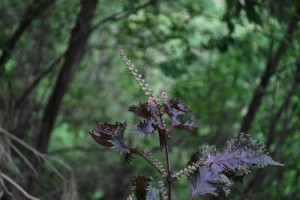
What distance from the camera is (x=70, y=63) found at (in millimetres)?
3641

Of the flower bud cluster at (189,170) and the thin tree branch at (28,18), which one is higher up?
the thin tree branch at (28,18)

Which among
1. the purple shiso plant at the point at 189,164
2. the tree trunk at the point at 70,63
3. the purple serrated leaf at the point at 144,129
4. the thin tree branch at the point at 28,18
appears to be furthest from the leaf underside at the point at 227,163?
the thin tree branch at the point at 28,18

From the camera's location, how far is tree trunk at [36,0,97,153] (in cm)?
350

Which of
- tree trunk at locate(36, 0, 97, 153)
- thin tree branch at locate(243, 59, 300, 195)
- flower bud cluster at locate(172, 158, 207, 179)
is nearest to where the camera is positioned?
flower bud cluster at locate(172, 158, 207, 179)

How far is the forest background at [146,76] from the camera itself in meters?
3.32

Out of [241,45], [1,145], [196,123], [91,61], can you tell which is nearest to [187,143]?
[241,45]

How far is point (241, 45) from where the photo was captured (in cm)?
373

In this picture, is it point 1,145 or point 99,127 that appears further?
point 1,145

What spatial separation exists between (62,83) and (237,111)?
232 centimetres

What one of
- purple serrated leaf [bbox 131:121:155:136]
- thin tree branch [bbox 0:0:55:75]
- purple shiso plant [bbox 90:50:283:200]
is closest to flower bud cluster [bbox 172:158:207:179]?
purple shiso plant [bbox 90:50:283:200]

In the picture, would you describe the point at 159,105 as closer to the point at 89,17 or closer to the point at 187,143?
the point at 89,17

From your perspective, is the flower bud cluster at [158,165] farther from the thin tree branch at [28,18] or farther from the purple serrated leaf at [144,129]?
the thin tree branch at [28,18]

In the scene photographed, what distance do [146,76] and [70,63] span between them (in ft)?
6.27

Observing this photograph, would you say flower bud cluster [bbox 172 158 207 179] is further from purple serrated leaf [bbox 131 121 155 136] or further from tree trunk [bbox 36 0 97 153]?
tree trunk [bbox 36 0 97 153]
